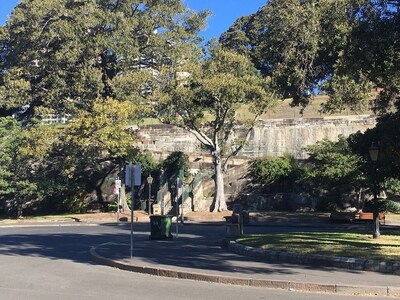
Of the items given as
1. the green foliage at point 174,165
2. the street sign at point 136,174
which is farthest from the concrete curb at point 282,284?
the green foliage at point 174,165

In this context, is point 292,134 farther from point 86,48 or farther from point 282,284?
point 282,284

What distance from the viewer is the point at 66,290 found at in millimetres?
11148

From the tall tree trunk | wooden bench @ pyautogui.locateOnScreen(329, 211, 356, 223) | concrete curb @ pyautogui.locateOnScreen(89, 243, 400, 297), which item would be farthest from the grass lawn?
the tall tree trunk

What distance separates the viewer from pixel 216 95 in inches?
1491

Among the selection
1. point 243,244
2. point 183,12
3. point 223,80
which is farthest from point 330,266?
point 183,12

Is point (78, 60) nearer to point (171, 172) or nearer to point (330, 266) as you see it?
point (171, 172)

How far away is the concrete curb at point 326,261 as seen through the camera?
41.4 feet

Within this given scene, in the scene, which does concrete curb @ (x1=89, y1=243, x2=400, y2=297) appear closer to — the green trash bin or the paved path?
the paved path

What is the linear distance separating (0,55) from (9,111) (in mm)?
5691

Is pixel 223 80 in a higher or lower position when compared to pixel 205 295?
higher

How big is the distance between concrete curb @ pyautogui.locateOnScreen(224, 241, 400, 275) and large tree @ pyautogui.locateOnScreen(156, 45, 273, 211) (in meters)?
22.2

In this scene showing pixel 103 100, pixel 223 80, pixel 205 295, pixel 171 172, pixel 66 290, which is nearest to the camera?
pixel 205 295

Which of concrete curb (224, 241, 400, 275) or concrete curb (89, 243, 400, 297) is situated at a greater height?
concrete curb (224, 241, 400, 275)

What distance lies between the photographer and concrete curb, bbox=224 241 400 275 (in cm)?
1263
